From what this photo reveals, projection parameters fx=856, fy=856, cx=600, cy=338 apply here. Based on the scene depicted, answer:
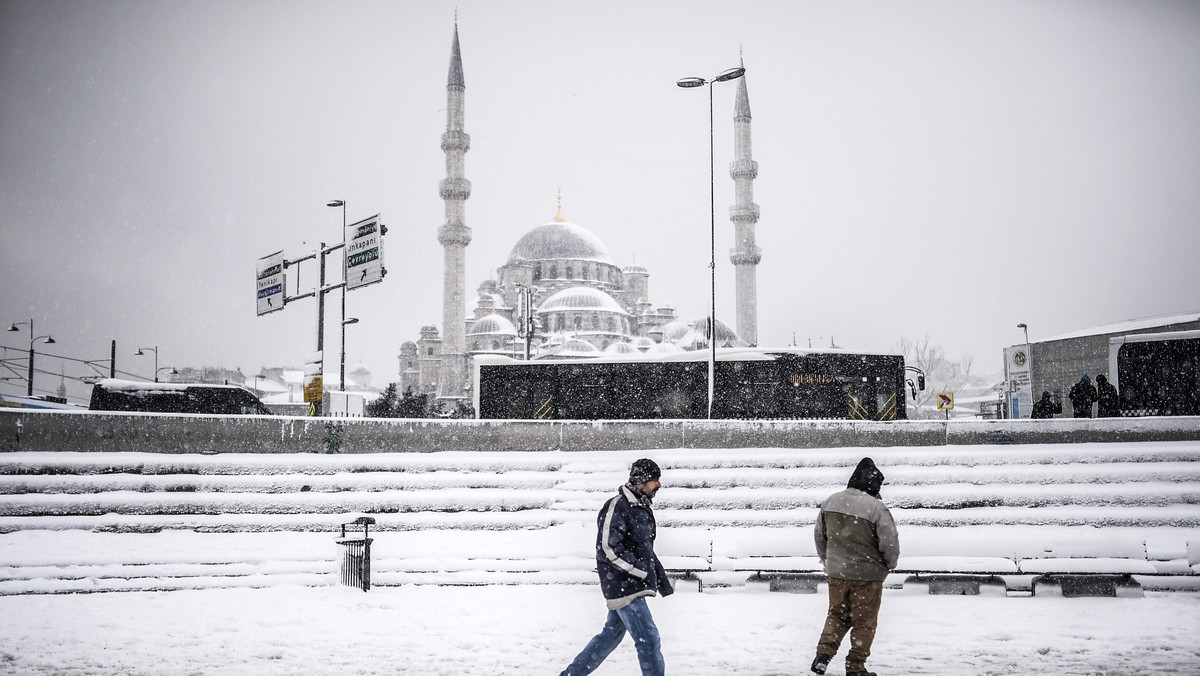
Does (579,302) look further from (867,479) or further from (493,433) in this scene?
(867,479)

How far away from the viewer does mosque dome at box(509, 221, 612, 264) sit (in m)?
72.6

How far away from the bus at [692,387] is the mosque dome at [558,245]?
53468 millimetres

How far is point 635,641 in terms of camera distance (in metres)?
5.15

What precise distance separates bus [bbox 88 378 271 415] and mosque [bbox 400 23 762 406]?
3108 cm

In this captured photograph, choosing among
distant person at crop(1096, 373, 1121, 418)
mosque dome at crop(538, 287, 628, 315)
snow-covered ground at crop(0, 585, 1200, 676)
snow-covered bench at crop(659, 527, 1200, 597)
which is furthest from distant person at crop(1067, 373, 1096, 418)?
mosque dome at crop(538, 287, 628, 315)

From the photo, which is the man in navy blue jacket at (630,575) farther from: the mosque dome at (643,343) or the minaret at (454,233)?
the mosque dome at (643,343)

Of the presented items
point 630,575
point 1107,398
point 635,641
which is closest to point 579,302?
point 1107,398

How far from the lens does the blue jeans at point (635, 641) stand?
516cm

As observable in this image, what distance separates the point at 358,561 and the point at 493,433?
10.9 feet

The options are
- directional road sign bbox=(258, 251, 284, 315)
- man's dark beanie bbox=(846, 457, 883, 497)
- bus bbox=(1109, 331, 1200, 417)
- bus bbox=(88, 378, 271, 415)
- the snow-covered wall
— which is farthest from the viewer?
directional road sign bbox=(258, 251, 284, 315)

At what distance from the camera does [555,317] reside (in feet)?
209

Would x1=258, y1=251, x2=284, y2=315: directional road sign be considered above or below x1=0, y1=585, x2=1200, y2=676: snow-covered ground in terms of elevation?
above

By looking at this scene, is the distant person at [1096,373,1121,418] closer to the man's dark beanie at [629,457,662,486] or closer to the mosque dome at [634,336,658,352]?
the man's dark beanie at [629,457,662,486]

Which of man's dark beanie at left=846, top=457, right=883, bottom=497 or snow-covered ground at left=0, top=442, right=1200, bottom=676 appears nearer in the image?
man's dark beanie at left=846, top=457, right=883, bottom=497
